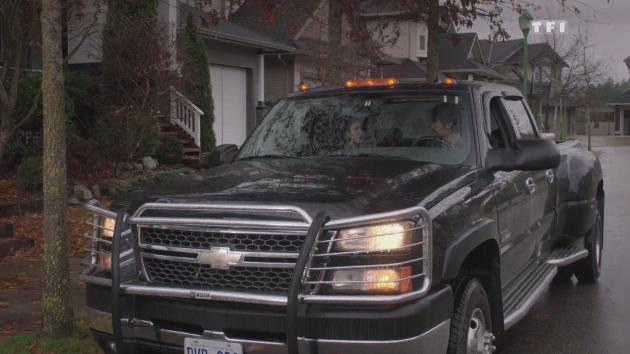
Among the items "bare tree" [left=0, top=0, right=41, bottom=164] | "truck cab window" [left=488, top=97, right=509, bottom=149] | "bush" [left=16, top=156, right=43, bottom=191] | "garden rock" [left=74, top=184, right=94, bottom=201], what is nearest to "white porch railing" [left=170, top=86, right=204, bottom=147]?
"bare tree" [left=0, top=0, right=41, bottom=164]

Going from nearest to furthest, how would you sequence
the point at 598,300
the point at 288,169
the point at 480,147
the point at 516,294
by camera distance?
1. the point at 288,169
2. the point at 480,147
3. the point at 516,294
4. the point at 598,300

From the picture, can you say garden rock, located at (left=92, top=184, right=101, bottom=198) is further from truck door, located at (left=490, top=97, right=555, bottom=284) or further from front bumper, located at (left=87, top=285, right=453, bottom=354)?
front bumper, located at (left=87, top=285, right=453, bottom=354)

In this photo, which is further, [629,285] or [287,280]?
[629,285]

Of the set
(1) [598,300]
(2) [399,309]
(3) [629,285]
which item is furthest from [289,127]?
(3) [629,285]

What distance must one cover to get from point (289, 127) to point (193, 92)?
454 inches

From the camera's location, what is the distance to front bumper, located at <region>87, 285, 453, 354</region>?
10.4ft

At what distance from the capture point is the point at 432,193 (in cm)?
369

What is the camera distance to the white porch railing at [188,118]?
16.1 metres

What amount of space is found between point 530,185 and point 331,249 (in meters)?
2.62

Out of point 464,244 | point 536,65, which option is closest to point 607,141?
point 536,65

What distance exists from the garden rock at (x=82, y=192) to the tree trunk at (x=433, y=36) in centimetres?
552

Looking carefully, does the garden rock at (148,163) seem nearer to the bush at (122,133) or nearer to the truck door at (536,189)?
the bush at (122,133)

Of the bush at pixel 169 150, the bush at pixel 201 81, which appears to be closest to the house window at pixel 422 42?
the bush at pixel 201 81

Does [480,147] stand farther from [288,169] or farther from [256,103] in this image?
[256,103]
